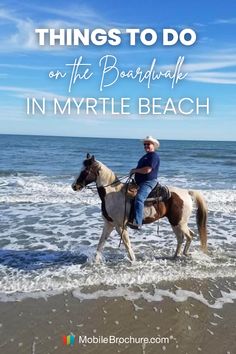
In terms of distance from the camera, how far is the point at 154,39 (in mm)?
10031

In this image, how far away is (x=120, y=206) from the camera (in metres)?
7.52

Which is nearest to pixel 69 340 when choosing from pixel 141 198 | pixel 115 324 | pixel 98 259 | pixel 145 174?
pixel 115 324

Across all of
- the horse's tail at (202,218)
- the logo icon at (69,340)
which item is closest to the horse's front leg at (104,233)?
the horse's tail at (202,218)

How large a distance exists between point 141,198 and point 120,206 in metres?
0.44

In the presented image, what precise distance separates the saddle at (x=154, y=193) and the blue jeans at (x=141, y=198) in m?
0.16

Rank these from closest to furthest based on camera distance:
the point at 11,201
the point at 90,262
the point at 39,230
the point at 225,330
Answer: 1. the point at 225,330
2. the point at 90,262
3. the point at 39,230
4. the point at 11,201

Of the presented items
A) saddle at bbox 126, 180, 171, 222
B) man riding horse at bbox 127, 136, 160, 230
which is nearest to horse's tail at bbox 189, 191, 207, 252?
saddle at bbox 126, 180, 171, 222

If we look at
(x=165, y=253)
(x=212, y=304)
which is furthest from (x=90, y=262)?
(x=212, y=304)

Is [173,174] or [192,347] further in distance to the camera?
[173,174]

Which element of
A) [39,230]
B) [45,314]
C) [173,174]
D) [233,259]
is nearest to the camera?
[45,314]

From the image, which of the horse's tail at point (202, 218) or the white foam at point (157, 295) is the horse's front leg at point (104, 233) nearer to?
the white foam at point (157, 295)

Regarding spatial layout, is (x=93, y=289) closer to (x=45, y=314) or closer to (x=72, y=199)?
(x=45, y=314)

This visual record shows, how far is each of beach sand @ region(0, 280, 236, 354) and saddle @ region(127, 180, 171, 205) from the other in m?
2.10

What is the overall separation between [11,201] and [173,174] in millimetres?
14716
